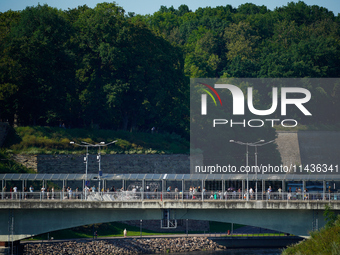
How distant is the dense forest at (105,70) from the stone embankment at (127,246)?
29.6 m

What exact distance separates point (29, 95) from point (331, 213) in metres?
53.2

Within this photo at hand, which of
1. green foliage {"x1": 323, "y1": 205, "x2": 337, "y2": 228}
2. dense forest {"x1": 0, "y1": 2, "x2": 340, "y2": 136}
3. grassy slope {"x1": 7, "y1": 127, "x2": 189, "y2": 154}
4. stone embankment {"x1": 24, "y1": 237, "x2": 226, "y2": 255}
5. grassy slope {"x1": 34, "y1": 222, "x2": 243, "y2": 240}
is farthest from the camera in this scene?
dense forest {"x1": 0, "y1": 2, "x2": 340, "y2": 136}

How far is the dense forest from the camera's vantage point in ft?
309

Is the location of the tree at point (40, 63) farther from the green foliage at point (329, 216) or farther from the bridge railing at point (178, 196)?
the green foliage at point (329, 216)

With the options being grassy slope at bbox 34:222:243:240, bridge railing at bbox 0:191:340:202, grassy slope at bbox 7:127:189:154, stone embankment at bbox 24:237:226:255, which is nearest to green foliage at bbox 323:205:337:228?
bridge railing at bbox 0:191:340:202

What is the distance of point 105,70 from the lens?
103938 mm

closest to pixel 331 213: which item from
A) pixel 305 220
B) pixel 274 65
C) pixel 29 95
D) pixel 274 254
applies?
pixel 305 220

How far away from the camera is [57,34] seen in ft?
322

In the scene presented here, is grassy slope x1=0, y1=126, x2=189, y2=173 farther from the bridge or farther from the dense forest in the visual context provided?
the bridge

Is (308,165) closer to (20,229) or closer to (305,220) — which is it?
(305,220)

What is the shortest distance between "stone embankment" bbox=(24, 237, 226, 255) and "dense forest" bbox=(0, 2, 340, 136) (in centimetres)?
2957

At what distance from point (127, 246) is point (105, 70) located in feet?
129

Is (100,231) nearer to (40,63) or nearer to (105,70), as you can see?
(40,63)

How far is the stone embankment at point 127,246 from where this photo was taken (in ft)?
220
